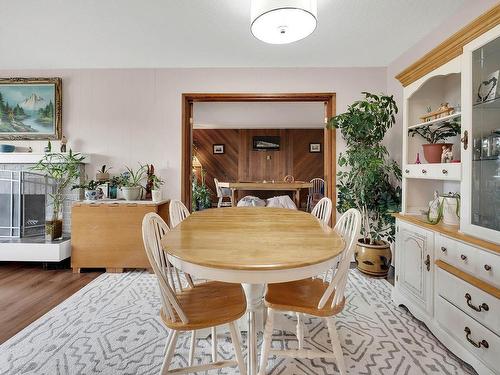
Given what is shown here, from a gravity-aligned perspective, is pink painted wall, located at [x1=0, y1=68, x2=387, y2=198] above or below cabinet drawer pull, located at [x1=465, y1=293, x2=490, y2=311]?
above

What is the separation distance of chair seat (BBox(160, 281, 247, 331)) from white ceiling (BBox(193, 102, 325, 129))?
4861mm

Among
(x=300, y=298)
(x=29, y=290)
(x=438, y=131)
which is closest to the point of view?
(x=300, y=298)

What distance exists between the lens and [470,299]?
146 centimetres

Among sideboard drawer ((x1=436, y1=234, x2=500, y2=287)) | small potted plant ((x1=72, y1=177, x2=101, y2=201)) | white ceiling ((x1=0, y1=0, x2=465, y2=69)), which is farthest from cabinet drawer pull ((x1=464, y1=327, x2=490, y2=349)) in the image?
small potted plant ((x1=72, y1=177, x2=101, y2=201))

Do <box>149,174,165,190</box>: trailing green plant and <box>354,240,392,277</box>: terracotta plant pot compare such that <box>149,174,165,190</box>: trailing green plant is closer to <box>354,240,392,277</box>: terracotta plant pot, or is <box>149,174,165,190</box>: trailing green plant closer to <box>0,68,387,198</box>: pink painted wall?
<box>0,68,387,198</box>: pink painted wall

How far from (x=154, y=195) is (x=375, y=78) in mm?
3010

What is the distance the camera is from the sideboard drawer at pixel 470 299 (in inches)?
52.3

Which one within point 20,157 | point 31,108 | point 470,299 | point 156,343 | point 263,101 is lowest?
point 156,343

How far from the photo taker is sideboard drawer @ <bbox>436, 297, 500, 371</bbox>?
4.36 ft

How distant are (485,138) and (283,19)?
1375 mm

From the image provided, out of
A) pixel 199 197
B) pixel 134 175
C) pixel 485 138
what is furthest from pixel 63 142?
pixel 485 138

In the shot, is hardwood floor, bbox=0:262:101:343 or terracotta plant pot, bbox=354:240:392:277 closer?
hardwood floor, bbox=0:262:101:343

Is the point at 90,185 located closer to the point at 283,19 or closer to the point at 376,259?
the point at 283,19

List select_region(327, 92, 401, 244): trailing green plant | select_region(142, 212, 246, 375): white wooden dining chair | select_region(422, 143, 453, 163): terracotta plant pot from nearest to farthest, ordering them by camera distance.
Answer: select_region(142, 212, 246, 375): white wooden dining chair < select_region(422, 143, 453, 163): terracotta plant pot < select_region(327, 92, 401, 244): trailing green plant
